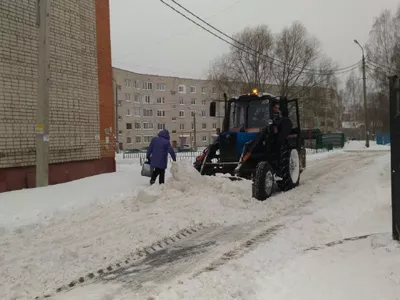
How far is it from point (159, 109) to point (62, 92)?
71087mm

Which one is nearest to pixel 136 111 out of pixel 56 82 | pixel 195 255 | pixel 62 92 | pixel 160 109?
pixel 160 109

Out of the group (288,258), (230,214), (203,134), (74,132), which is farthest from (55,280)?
(203,134)

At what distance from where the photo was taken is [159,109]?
271ft

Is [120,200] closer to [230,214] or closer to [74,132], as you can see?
[230,214]

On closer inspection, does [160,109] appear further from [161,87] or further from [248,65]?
[248,65]

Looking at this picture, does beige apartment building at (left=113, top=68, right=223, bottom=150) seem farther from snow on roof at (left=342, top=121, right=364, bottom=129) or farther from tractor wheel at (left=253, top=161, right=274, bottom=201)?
tractor wheel at (left=253, top=161, right=274, bottom=201)

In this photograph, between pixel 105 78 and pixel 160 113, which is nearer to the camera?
pixel 105 78

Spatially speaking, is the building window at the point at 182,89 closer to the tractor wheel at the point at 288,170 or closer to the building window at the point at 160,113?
the building window at the point at 160,113

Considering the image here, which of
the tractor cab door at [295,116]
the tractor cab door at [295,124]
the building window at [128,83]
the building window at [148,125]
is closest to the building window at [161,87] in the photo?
the building window at [128,83]

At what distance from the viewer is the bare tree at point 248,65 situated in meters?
41.5

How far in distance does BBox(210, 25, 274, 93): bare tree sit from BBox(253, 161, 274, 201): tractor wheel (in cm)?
3143

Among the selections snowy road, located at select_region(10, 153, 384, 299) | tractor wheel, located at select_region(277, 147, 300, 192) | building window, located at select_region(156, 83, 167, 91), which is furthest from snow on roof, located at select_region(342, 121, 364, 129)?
snowy road, located at select_region(10, 153, 384, 299)

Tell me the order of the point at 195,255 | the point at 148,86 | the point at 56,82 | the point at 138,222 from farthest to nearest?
the point at 148,86, the point at 56,82, the point at 138,222, the point at 195,255

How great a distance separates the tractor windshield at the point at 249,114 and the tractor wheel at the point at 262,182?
72.3 inches
